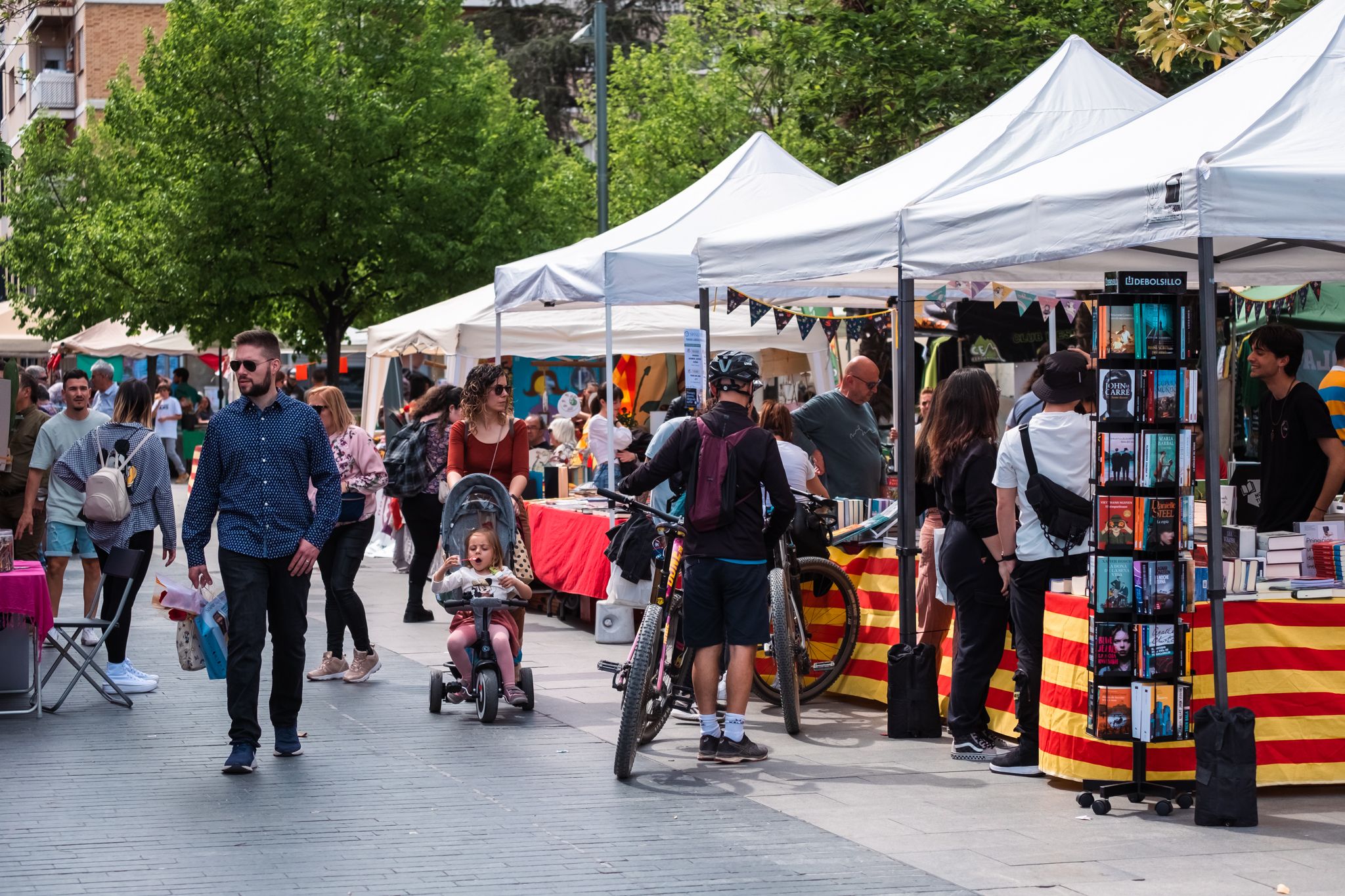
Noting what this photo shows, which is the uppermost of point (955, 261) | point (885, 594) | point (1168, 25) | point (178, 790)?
point (1168, 25)

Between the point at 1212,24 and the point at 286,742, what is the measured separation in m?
8.36

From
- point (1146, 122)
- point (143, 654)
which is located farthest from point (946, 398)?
point (143, 654)

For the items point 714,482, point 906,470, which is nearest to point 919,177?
point 906,470

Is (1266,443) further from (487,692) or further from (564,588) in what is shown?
(564,588)

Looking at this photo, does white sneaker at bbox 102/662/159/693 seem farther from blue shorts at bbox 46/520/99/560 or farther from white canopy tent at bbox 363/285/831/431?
white canopy tent at bbox 363/285/831/431

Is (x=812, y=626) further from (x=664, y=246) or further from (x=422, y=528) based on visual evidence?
(x=422, y=528)

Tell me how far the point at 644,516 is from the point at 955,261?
244 centimetres

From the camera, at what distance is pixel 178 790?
7.81 metres

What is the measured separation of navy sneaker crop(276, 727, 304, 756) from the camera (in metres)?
8.59

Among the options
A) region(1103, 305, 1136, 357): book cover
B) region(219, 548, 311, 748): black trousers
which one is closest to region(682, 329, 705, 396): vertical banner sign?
region(219, 548, 311, 748): black trousers

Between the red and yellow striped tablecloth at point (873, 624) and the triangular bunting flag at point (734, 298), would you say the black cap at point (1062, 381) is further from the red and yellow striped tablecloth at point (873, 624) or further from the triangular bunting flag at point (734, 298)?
the triangular bunting flag at point (734, 298)

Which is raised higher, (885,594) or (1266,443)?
(1266,443)

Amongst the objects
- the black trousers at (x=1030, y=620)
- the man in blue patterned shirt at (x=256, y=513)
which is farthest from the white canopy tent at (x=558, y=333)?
the black trousers at (x=1030, y=620)

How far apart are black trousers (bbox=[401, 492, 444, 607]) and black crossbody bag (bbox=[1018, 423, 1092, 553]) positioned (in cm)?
630
